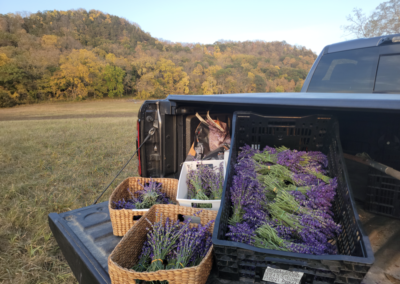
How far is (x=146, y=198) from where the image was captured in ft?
7.29

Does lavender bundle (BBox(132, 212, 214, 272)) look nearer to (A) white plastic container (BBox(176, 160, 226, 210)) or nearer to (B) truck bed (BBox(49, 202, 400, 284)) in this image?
(B) truck bed (BBox(49, 202, 400, 284))

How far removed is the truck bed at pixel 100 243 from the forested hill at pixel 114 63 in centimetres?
4833

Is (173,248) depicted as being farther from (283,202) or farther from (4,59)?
(4,59)

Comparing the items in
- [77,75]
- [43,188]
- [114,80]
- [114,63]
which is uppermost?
[114,63]

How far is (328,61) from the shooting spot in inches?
138

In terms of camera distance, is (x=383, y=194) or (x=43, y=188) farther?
(x=43, y=188)

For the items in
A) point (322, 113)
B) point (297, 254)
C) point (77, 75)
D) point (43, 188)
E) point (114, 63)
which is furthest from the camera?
point (114, 63)

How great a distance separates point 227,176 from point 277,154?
0.54 metres

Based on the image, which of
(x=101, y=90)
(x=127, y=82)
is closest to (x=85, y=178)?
(x=101, y=90)

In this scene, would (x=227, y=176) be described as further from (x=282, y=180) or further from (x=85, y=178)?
(x=85, y=178)

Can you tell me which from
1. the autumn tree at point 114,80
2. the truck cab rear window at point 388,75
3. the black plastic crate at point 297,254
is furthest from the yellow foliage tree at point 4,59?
the truck cab rear window at point 388,75

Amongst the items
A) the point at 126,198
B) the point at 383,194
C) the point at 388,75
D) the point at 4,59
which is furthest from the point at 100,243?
the point at 4,59

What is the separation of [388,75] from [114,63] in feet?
211

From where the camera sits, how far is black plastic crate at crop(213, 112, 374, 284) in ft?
3.22
